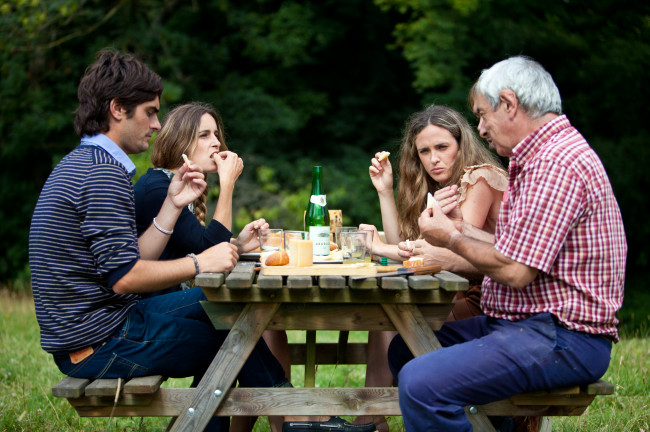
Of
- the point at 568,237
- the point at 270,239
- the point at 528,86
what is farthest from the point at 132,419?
the point at 528,86

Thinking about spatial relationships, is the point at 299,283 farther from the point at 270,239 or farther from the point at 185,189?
the point at 270,239

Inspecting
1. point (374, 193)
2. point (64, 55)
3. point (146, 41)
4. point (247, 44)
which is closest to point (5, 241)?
point (64, 55)

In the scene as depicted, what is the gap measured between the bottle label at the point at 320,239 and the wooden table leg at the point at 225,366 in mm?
467

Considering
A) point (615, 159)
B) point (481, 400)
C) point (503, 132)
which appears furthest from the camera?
point (615, 159)

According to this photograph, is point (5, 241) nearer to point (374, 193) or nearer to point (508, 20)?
point (374, 193)

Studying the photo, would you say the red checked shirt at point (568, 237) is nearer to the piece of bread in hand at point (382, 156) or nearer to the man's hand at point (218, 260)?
the man's hand at point (218, 260)

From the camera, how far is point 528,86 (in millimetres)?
2400

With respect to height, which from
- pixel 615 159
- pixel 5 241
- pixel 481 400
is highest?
pixel 481 400

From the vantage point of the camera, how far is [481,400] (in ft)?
7.57

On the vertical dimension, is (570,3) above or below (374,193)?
above

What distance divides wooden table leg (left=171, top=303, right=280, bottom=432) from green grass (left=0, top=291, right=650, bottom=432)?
2.48 feet

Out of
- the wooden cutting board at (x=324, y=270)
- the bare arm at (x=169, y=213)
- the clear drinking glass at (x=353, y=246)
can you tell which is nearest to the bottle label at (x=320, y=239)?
the clear drinking glass at (x=353, y=246)

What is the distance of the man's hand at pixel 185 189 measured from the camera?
282cm

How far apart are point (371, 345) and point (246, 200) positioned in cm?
646
